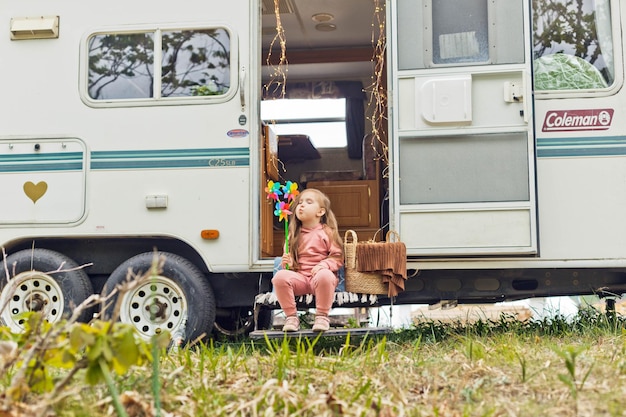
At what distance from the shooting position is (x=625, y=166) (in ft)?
16.9

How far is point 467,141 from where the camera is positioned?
5.18 m

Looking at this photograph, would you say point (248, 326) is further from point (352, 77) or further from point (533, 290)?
point (352, 77)

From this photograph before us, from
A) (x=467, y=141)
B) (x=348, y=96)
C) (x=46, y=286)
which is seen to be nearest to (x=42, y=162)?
(x=46, y=286)

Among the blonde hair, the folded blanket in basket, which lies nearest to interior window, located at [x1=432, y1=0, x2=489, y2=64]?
the blonde hair

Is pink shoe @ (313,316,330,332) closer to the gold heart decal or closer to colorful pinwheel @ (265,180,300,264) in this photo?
colorful pinwheel @ (265,180,300,264)

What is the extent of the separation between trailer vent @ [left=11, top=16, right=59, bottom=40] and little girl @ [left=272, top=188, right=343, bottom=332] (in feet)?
6.95

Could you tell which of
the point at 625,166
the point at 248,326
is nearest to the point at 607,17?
the point at 625,166

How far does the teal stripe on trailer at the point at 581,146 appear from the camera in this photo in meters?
5.16

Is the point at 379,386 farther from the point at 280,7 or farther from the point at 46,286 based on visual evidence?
the point at 280,7

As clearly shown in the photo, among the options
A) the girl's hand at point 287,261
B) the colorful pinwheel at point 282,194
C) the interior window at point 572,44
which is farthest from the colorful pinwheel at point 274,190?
the interior window at point 572,44

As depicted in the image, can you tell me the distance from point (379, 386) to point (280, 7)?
4.20 m

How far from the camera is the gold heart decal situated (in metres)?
5.54

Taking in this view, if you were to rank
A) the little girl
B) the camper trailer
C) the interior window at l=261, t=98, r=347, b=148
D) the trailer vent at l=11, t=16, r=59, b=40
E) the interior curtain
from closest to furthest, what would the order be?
the little girl → the camper trailer → the trailer vent at l=11, t=16, r=59, b=40 → the interior curtain → the interior window at l=261, t=98, r=347, b=148

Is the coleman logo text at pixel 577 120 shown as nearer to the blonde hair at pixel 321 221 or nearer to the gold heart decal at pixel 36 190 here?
the blonde hair at pixel 321 221
